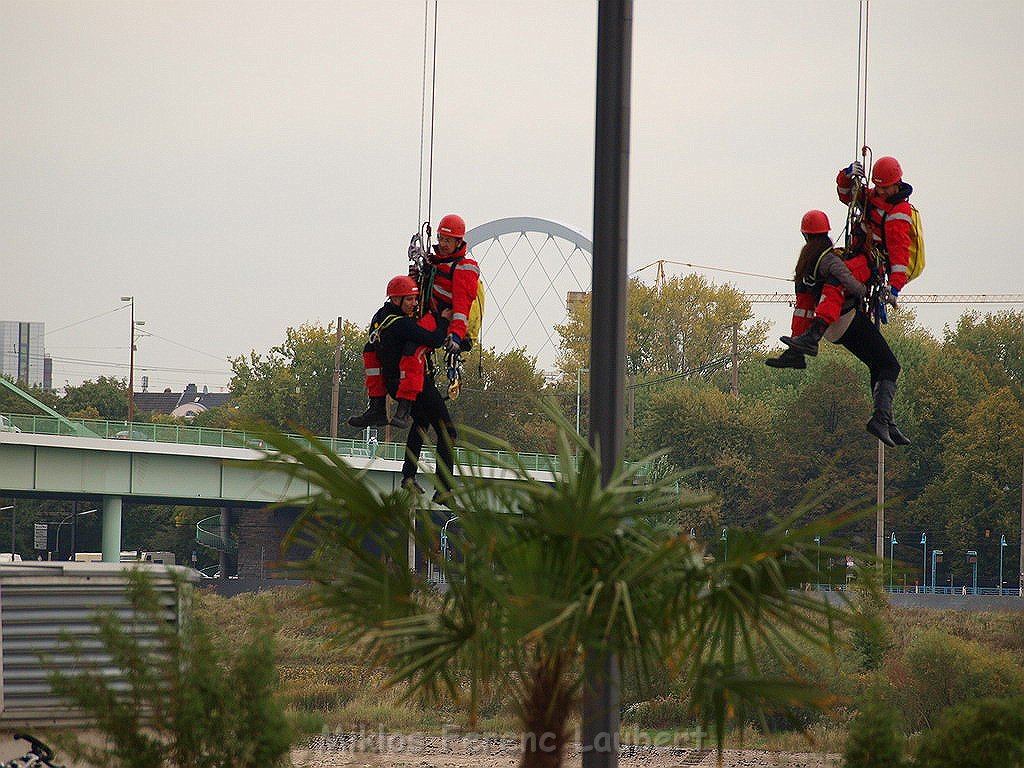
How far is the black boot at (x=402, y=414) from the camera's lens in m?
8.32

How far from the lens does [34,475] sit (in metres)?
39.3

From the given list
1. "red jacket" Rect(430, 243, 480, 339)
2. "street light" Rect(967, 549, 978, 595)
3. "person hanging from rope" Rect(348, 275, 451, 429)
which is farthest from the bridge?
"red jacket" Rect(430, 243, 480, 339)

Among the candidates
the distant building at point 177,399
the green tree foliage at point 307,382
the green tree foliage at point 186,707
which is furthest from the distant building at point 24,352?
the green tree foliage at point 186,707

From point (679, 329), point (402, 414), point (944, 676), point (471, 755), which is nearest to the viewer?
point (402, 414)

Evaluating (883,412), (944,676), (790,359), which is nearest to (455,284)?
(790,359)

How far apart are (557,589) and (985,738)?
74.0 inches

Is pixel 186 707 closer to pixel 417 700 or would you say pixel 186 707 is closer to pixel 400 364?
pixel 400 364

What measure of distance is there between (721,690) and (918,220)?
9.83 feet

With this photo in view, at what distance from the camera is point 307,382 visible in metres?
64.4

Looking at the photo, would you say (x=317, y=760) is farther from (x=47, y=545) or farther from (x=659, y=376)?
(x=659, y=376)

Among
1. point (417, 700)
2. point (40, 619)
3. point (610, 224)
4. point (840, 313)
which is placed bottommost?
point (417, 700)

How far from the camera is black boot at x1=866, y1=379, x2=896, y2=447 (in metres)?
7.59

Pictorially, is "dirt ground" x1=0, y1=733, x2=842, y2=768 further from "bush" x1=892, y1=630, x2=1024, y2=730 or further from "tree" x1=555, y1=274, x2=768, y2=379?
"tree" x1=555, y1=274, x2=768, y2=379

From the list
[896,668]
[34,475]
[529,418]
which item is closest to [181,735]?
[896,668]
